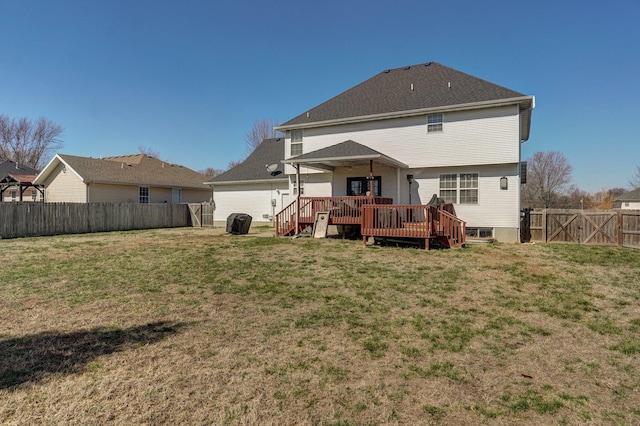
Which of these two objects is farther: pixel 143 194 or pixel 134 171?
pixel 134 171

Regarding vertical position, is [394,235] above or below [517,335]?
above

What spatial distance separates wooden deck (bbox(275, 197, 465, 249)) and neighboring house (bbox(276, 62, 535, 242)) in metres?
1.38

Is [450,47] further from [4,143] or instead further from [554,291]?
[4,143]

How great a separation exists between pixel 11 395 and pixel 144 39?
702 inches

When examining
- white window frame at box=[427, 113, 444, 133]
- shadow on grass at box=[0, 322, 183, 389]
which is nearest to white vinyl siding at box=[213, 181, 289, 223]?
white window frame at box=[427, 113, 444, 133]

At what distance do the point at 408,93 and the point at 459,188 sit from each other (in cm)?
504

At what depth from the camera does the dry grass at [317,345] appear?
253cm

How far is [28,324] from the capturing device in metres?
4.12

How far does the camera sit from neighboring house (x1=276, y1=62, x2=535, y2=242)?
1241 cm

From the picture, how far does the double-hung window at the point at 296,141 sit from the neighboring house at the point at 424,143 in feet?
0.17

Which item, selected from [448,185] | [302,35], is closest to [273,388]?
[448,185]

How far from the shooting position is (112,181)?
68.6ft

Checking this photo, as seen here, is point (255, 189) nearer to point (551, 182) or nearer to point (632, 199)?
point (551, 182)

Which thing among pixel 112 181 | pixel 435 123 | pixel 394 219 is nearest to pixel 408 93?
pixel 435 123
